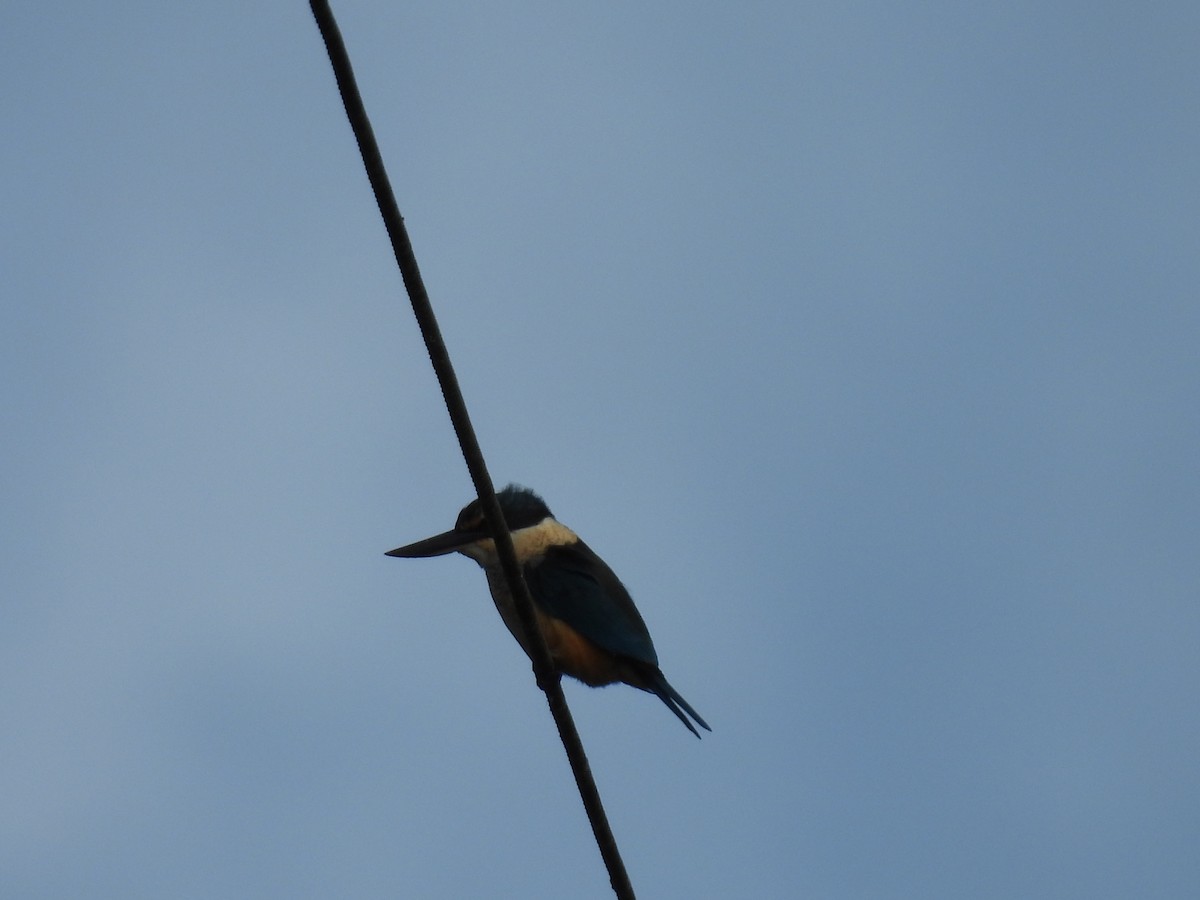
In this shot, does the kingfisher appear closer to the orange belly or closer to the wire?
the orange belly

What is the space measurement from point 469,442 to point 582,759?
0.99 meters

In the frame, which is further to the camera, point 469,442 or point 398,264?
point 469,442

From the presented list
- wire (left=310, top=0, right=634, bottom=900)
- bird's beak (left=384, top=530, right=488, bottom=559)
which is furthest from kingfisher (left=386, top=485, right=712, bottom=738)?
wire (left=310, top=0, right=634, bottom=900)

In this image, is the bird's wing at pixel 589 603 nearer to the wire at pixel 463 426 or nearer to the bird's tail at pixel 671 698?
the bird's tail at pixel 671 698

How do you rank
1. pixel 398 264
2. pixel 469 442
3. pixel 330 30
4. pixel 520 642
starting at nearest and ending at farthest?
pixel 330 30, pixel 398 264, pixel 469 442, pixel 520 642

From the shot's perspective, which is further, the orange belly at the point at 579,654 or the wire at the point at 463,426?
the orange belly at the point at 579,654

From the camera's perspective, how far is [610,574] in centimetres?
564

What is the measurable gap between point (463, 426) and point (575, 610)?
2254 millimetres

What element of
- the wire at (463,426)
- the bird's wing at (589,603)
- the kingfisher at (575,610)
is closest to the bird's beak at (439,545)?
the kingfisher at (575,610)

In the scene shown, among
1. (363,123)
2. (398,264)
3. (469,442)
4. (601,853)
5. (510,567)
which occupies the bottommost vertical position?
(601,853)

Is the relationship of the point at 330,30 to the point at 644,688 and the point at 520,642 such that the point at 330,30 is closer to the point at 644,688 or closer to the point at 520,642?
the point at 520,642

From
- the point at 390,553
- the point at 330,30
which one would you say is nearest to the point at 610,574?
the point at 390,553

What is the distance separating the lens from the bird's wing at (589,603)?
5164 millimetres

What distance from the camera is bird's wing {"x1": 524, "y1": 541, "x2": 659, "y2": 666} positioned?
516 centimetres
